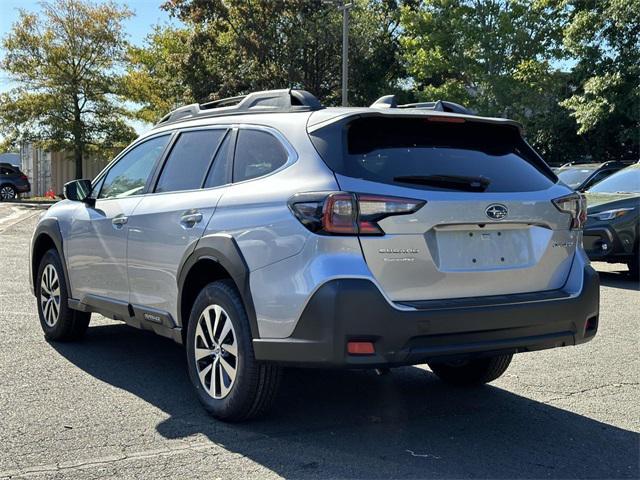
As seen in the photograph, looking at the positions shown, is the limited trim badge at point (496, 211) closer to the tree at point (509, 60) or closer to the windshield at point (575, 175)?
the windshield at point (575, 175)

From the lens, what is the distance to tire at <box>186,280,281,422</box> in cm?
404

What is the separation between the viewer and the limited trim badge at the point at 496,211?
3.92 m

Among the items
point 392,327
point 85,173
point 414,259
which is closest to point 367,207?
point 414,259

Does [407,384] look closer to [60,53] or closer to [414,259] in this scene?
[414,259]

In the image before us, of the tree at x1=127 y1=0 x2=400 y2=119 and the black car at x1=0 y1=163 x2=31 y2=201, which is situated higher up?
the tree at x1=127 y1=0 x2=400 y2=119

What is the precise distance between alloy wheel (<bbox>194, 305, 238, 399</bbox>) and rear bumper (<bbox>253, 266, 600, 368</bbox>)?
1.15 feet

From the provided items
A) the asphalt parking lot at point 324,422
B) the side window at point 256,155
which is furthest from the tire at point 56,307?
the side window at point 256,155

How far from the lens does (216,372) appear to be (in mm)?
4320

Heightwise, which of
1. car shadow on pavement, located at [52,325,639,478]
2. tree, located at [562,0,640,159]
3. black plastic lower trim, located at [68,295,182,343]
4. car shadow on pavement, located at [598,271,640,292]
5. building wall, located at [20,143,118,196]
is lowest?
car shadow on pavement, located at [52,325,639,478]

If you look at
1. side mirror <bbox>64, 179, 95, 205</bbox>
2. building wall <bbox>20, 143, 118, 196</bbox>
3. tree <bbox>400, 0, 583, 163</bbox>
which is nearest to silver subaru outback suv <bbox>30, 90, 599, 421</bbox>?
side mirror <bbox>64, 179, 95, 205</bbox>

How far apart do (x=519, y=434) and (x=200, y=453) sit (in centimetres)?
179

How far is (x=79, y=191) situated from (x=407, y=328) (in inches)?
135

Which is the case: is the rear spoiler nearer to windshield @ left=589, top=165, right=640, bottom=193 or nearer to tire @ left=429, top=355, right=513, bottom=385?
tire @ left=429, top=355, right=513, bottom=385

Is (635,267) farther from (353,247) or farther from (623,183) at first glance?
(353,247)
